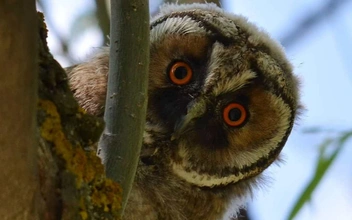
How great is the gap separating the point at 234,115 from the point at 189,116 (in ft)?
0.80

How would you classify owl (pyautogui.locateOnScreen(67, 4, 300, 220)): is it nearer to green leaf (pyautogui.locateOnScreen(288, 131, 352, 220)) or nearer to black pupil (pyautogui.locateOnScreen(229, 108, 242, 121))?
black pupil (pyautogui.locateOnScreen(229, 108, 242, 121))

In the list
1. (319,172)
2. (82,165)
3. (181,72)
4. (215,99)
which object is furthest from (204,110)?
(82,165)

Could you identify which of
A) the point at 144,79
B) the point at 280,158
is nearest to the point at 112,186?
the point at 144,79

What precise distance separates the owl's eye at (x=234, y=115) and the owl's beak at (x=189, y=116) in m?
0.14

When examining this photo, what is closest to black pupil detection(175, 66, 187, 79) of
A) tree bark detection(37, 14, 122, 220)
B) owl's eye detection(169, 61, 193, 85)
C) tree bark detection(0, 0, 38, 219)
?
owl's eye detection(169, 61, 193, 85)

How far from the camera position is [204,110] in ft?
7.80

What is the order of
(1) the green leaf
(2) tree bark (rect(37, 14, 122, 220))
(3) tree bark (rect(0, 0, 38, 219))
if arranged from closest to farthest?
(3) tree bark (rect(0, 0, 38, 219)) < (2) tree bark (rect(37, 14, 122, 220)) < (1) the green leaf

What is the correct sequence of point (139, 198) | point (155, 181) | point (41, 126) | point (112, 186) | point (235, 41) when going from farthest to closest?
point (235, 41), point (155, 181), point (139, 198), point (112, 186), point (41, 126)

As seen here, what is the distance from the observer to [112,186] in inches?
48.8

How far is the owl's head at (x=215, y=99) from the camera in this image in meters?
2.36

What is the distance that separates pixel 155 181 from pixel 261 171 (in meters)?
0.58

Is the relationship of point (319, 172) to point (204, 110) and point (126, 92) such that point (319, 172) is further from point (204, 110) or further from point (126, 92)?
point (204, 110)

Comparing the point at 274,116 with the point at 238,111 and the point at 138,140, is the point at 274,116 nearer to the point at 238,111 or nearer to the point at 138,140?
the point at 238,111

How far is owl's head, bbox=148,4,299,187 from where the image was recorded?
7.73 feet
